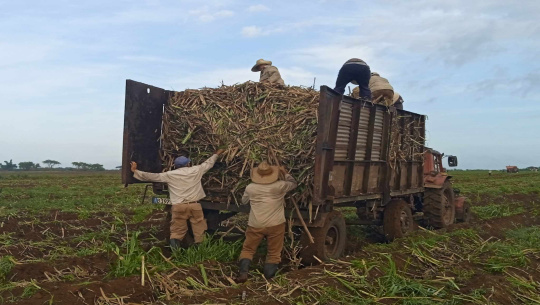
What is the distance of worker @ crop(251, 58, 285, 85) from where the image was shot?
28.5 ft

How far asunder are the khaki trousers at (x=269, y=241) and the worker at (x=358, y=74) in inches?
123

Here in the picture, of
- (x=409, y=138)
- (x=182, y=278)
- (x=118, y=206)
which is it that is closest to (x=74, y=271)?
(x=182, y=278)

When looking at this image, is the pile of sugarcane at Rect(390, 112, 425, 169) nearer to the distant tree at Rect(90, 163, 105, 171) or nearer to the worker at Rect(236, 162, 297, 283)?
the worker at Rect(236, 162, 297, 283)

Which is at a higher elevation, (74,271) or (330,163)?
(330,163)

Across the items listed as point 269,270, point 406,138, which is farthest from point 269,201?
point 406,138

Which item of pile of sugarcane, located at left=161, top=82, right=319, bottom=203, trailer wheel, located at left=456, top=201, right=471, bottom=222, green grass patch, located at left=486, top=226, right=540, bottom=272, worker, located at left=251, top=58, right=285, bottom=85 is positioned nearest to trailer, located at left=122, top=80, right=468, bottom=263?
pile of sugarcane, located at left=161, top=82, right=319, bottom=203

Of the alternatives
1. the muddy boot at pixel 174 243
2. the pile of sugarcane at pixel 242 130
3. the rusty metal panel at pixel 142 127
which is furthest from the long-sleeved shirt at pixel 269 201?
the rusty metal panel at pixel 142 127

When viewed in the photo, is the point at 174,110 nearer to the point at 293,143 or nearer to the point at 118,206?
the point at 293,143

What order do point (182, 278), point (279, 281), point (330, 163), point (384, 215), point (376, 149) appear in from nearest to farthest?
point (279, 281), point (182, 278), point (330, 163), point (376, 149), point (384, 215)

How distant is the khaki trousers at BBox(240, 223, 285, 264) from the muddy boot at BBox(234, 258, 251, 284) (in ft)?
0.23

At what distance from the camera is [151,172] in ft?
25.6

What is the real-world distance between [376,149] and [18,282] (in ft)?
17.2

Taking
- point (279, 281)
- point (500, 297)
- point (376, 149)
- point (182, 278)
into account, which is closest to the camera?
point (500, 297)

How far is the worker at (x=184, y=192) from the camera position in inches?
283
